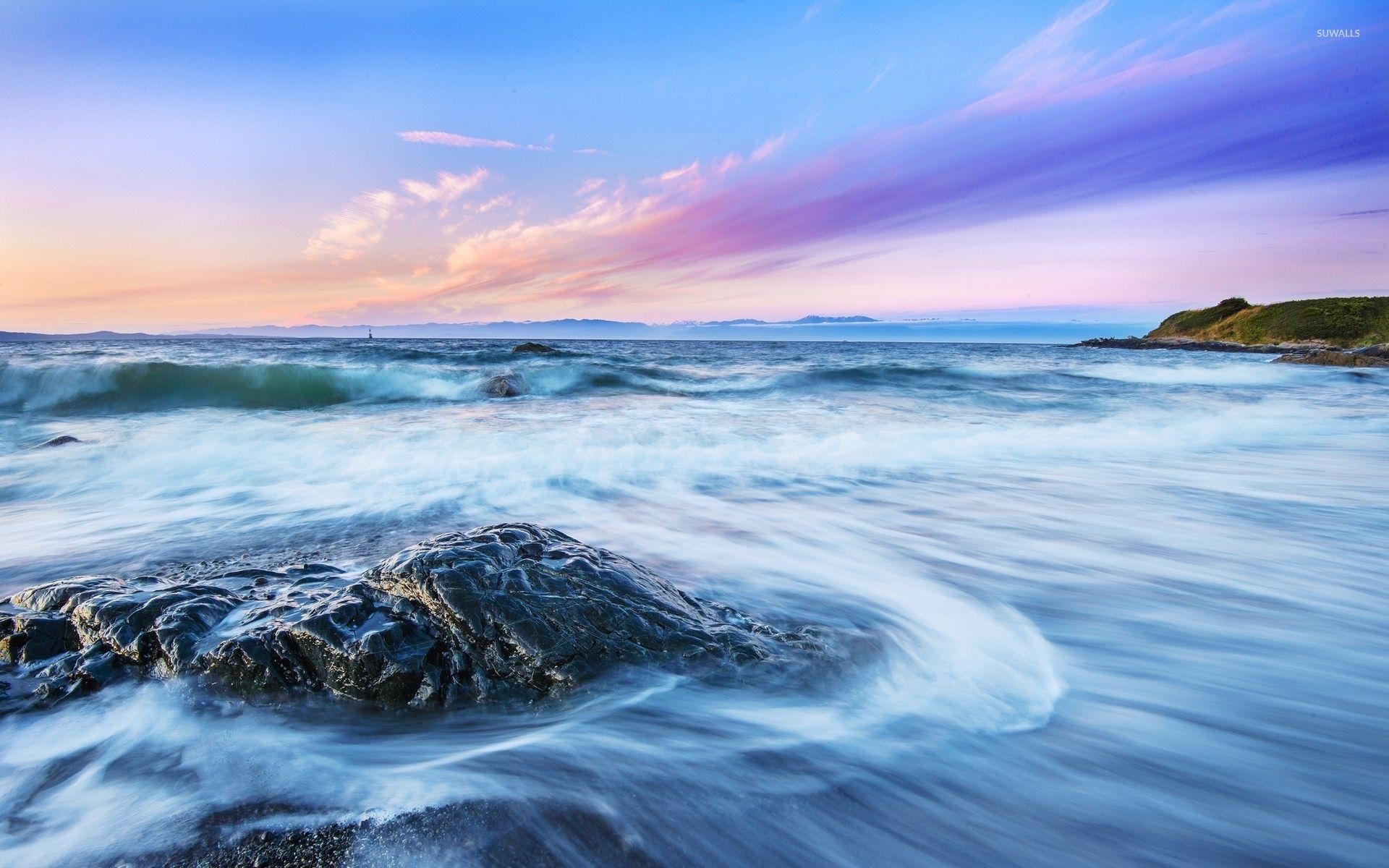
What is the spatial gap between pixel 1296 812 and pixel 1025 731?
0.73 metres

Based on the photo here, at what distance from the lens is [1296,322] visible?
165 ft

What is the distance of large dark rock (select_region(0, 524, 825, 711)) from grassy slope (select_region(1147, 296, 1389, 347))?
2341 inches

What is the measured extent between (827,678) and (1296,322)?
67.2m


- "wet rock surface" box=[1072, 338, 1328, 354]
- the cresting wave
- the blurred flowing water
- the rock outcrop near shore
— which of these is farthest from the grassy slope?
the blurred flowing water

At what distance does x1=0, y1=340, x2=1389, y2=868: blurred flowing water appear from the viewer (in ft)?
5.77

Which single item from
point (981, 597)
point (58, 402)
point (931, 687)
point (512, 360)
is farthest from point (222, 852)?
point (512, 360)

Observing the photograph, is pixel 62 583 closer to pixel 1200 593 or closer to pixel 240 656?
pixel 240 656

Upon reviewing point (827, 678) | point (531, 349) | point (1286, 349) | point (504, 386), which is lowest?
point (827, 678)

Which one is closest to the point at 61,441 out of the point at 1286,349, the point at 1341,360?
the point at 1341,360

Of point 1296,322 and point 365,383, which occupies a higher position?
point 1296,322

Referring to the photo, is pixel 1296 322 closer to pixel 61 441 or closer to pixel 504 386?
pixel 504 386

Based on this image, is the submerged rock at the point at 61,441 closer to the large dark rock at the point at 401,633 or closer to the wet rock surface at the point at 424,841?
the large dark rock at the point at 401,633

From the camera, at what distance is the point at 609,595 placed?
259 cm

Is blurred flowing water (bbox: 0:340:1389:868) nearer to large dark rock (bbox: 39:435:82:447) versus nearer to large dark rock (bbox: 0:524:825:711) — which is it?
large dark rock (bbox: 0:524:825:711)
